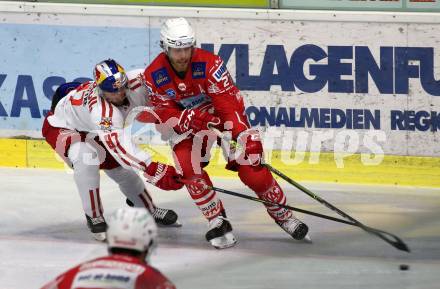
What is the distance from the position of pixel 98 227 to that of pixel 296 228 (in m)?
1.12

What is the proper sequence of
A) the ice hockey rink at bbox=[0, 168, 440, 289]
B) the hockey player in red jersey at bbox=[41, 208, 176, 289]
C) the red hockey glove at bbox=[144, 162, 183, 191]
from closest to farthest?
1. the hockey player in red jersey at bbox=[41, 208, 176, 289]
2. the ice hockey rink at bbox=[0, 168, 440, 289]
3. the red hockey glove at bbox=[144, 162, 183, 191]

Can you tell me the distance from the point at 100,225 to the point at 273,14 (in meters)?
2.25

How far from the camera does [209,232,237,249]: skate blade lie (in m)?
7.42

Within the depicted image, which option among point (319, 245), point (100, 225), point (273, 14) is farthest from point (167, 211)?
point (273, 14)

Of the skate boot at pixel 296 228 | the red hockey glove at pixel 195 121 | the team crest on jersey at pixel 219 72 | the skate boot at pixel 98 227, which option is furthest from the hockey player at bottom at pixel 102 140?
the skate boot at pixel 296 228

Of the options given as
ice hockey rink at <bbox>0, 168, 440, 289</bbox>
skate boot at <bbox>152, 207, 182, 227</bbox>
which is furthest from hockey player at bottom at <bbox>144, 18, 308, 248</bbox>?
skate boot at <bbox>152, 207, 182, 227</bbox>

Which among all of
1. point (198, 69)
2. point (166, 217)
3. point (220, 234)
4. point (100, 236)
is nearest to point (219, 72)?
point (198, 69)

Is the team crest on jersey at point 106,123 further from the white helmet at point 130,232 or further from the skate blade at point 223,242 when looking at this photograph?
the white helmet at point 130,232

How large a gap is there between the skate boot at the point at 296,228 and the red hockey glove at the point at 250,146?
40 cm

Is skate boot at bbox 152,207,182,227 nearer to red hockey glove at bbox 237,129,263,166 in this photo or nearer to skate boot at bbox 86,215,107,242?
skate boot at bbox 86,215,107,242

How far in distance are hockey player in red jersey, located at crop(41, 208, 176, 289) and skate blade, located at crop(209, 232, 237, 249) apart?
2.80m

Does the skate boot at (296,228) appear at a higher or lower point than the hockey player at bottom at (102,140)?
lower

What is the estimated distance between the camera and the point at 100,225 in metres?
7.61

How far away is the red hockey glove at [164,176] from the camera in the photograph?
7.13 m
